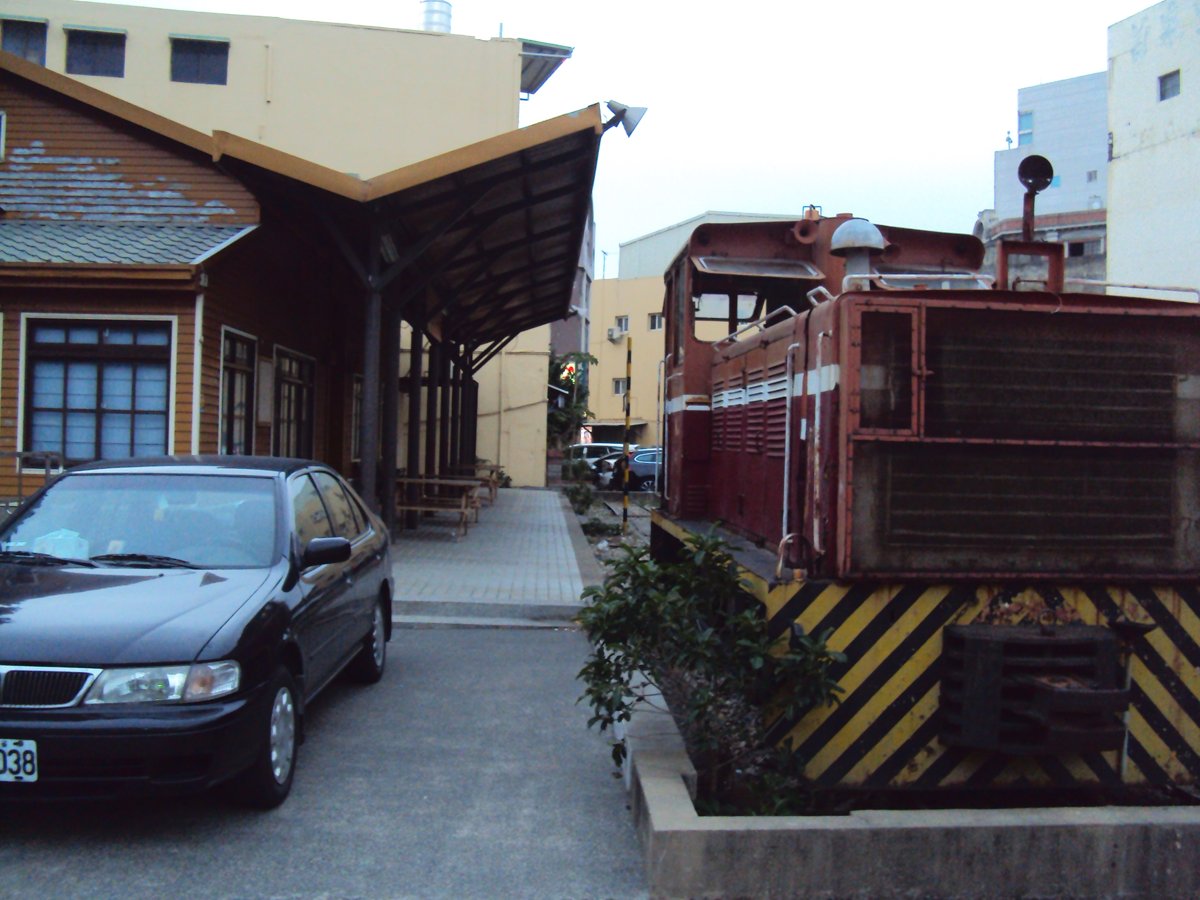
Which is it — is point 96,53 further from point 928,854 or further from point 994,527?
point 928,854

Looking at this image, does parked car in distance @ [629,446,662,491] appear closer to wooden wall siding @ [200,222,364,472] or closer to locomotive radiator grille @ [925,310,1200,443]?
wooden wall siding @ [200,222,364,472]

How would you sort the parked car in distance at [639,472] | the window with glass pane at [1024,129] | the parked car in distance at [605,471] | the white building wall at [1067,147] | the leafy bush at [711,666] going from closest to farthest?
the leafy bush at [711,666], the parked car in distance at [639,472], the parked car in distance at [605,471], the white building wall at [1067,147], the window with glass pane at [1024,129]

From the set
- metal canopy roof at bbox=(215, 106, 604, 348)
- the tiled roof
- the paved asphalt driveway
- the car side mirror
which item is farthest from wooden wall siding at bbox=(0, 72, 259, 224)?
A: the car side mirror

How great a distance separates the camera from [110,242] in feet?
41.3

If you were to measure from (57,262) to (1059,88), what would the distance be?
152ft

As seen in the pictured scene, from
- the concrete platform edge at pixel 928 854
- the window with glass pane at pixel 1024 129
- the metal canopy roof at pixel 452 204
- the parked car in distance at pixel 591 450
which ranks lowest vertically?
the concrete platform edge at pixel 928 854

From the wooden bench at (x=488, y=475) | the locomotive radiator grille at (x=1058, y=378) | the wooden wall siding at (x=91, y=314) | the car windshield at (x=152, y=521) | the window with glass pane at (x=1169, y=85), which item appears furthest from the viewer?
the window with glass pane at (x=1169, y=85)

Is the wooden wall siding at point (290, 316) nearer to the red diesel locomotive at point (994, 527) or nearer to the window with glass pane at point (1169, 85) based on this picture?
the red diesel locomotive at point (994, 527)

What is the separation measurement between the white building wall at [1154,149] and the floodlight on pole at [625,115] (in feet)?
79.8

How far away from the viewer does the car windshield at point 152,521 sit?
5.63 meters

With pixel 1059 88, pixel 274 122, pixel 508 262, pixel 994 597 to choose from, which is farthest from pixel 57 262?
pixel 1059 88

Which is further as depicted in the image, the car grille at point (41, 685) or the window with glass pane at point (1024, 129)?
the window with glass pane at point (1024, 129)

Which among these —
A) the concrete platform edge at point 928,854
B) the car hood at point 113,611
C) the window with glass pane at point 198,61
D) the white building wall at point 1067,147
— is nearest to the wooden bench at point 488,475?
the window with glass pane at point 198,61

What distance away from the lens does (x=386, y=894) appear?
166 inches
